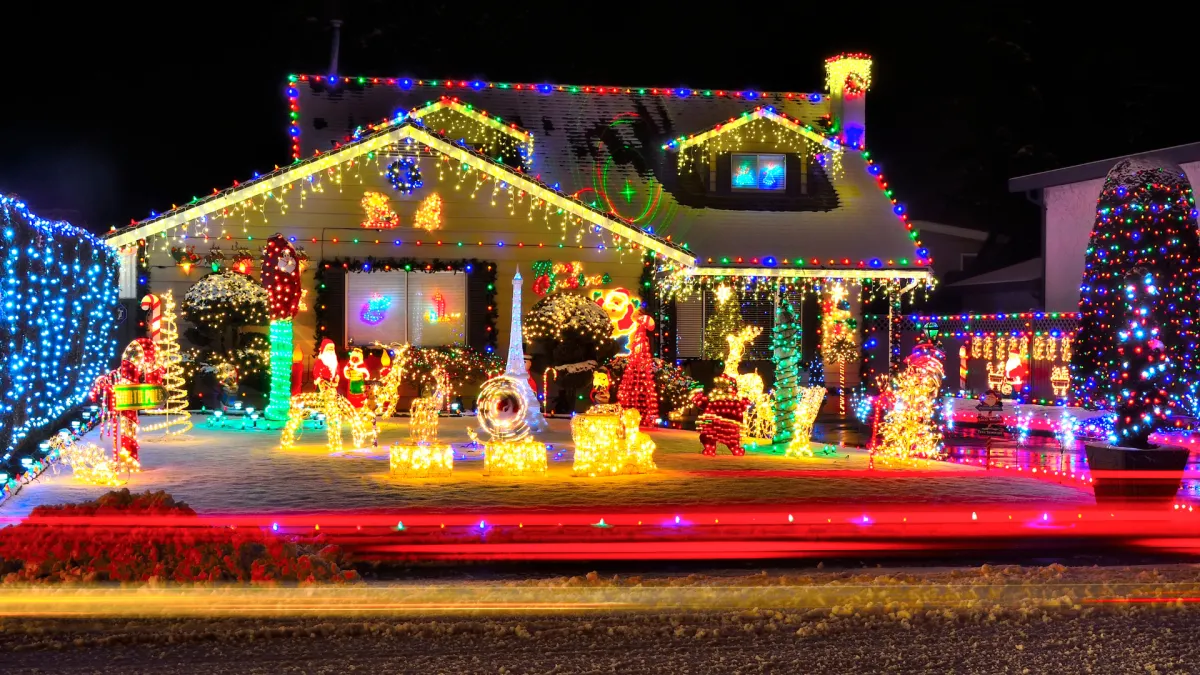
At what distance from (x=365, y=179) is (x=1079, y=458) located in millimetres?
13073

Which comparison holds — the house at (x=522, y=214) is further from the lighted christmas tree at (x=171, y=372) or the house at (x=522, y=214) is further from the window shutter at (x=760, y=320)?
the lighted christmas tree at (x=171, y=372)

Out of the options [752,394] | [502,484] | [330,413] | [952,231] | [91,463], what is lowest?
[502,484]

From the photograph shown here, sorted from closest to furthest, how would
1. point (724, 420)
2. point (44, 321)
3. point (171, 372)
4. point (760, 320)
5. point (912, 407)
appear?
1. point (912, 407)
2. point (44, 321)
3. point (724, 420)
4. point (171, 372)
5. point (760, 320)

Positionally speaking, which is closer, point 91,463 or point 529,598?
point 529,598

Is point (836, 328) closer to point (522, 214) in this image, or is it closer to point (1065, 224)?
point (522, 214)

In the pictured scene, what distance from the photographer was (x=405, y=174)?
20531mm

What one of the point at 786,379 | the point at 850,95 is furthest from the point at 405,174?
the point at 850,95

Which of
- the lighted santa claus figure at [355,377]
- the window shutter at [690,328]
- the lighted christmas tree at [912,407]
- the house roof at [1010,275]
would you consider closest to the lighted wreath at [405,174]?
the lighted santa claus figure at [355,377]

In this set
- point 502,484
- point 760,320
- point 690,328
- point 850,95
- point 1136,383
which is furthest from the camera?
point 850,95

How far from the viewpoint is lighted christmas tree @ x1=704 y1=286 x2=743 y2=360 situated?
2230 cm

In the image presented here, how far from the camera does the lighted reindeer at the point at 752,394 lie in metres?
14.7

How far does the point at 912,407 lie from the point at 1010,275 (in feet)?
60.6

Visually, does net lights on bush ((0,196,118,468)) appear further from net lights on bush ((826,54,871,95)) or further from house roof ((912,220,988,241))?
house roof ((912,220,988,241))

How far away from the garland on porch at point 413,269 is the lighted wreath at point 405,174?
1364 mm
